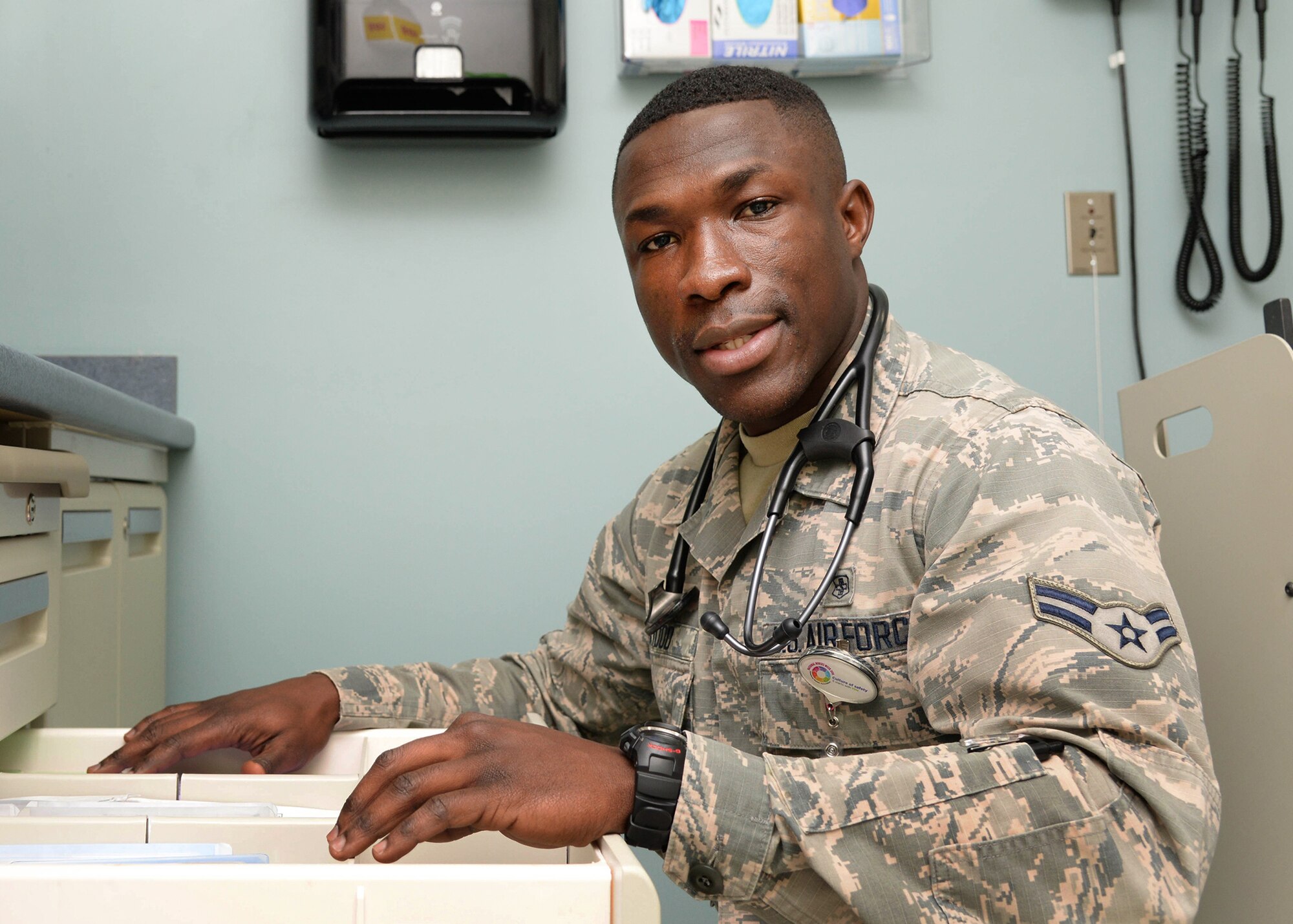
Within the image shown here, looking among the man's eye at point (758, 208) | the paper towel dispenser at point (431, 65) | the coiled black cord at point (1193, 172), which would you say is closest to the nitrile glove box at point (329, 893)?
the man's eye at point (758, 208)

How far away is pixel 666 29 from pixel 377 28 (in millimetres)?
420

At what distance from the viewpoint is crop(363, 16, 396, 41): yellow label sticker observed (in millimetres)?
1455

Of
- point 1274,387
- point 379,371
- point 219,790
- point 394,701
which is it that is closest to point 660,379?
point 379,371

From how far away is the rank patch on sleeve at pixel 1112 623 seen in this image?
2.26 ft

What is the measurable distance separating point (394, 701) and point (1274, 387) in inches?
36.0

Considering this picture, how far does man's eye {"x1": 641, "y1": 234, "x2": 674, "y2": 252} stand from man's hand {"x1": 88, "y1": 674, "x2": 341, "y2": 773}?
53cm

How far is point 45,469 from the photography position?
836mm

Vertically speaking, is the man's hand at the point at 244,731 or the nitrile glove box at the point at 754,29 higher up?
the nitrile glove box at the point at 754,29

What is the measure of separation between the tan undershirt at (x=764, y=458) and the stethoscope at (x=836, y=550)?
0.23ft

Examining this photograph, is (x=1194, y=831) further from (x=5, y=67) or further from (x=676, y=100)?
(x=5, y=67)

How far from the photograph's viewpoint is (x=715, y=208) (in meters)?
0.96

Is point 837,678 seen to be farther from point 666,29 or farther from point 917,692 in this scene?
point 666,29

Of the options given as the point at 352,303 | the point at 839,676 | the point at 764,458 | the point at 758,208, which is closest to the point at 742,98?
the point at 758,208

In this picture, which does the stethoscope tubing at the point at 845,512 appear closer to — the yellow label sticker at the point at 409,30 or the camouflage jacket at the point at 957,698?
the camouflage jacket at the point at 957,698
